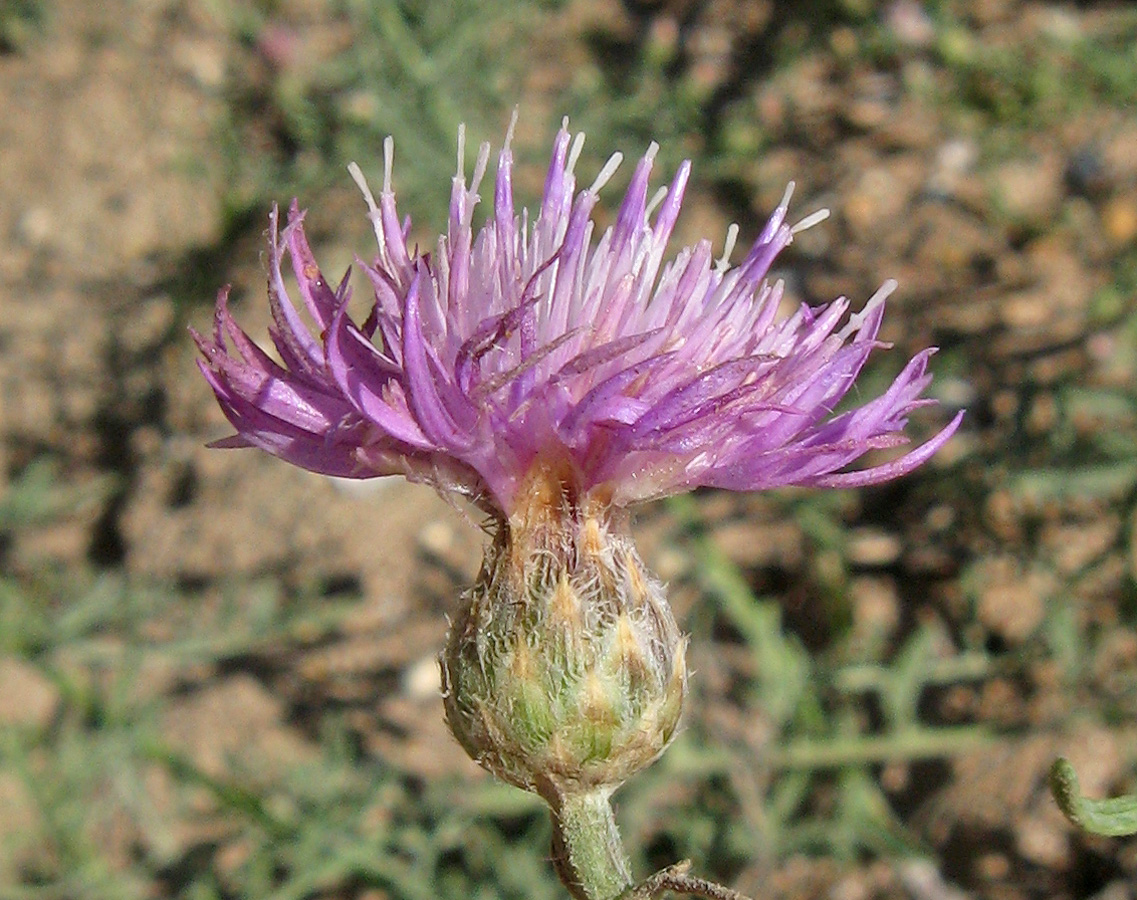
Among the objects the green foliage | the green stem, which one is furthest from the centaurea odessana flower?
the green foliage

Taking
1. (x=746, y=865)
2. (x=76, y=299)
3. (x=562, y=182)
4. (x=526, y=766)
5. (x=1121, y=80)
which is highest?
(x=1121, y=80)

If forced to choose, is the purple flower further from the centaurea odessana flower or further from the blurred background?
the blurred background

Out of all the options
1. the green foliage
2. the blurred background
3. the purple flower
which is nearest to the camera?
the purple flower

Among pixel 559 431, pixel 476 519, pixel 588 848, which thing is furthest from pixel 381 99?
pixel 588 848

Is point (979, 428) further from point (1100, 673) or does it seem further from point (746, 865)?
point (746, 865)

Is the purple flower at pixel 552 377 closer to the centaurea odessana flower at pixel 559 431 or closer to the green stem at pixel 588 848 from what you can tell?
the centaurea odessana flower at pixel 559 431

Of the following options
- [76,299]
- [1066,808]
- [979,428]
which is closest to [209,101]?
[76,299]

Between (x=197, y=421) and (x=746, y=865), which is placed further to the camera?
(x=197, y=421)

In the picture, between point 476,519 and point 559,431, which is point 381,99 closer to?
point 476,519

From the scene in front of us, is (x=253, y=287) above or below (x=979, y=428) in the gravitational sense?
above
